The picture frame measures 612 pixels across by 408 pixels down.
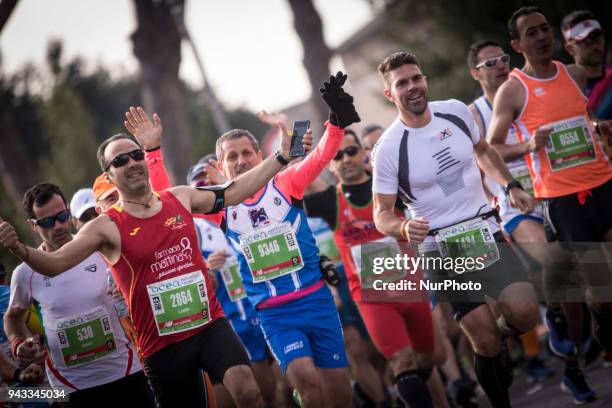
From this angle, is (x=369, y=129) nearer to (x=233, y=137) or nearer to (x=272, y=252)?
(x=233, y=137)

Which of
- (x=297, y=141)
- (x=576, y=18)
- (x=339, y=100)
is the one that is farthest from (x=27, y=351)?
(x=576, y=18)

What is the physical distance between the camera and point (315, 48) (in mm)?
16031

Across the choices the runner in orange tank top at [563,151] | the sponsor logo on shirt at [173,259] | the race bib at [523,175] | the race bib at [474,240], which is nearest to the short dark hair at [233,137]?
the sponsor logo on shirt at [173,259]

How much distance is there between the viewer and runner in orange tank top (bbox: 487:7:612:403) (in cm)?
A: 680

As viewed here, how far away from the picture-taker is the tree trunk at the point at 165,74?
1638cm

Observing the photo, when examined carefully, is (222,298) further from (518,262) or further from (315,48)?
(315,48)

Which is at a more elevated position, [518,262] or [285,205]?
[285,205]

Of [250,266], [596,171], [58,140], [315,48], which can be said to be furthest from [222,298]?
[58,140]

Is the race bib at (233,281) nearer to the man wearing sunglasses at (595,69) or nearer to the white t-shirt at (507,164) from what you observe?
the white t-shirt at (507,164)

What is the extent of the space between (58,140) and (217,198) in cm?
4442

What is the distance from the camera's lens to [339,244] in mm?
8047

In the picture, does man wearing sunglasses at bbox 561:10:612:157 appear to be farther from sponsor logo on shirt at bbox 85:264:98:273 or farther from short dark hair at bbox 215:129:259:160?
sponsor logo on shirt at bbox 85:264:98:273

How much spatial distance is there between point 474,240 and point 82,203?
3.93 metres

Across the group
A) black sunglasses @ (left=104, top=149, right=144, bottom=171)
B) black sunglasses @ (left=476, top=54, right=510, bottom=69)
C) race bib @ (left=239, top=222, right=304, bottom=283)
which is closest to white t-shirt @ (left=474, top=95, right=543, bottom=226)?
black sunglasses @ (left=476, top=54, right=510, bottom=69)
